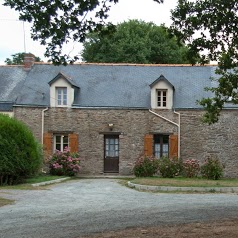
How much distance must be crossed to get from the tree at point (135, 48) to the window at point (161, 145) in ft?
43.9

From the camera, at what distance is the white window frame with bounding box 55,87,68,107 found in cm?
2916

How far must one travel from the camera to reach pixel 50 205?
13766 mm

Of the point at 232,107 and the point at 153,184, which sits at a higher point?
the point at 232,107

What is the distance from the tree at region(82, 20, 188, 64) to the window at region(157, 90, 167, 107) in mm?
12453

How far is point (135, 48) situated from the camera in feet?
139

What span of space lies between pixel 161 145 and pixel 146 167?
3784 millimetres

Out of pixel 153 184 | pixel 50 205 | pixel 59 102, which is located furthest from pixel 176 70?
pixel 50 205

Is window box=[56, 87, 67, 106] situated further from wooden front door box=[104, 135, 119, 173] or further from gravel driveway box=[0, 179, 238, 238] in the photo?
gravel driveway box=[0, 179, 238, 238]

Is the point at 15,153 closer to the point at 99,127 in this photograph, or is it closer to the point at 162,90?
the point at 99,127

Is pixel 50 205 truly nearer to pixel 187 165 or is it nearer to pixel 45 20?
pixel 45 20

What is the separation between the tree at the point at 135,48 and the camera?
4247 cm

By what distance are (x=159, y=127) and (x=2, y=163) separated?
35.6 ft

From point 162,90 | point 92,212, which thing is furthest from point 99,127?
point 92,212

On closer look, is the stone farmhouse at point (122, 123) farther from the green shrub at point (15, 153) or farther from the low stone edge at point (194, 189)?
the low stone edge at point (194, 189)
